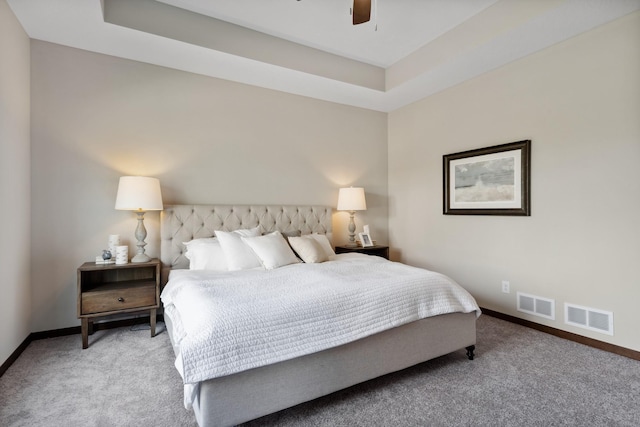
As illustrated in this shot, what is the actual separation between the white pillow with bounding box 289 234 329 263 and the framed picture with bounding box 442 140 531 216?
71.3 inches

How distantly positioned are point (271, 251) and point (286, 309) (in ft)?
4.05

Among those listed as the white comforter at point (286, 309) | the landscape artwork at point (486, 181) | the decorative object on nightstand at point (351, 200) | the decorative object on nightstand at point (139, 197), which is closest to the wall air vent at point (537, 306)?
the landscape artwork at point (486, 181)

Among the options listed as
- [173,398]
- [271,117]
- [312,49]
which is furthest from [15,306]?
[312,49]

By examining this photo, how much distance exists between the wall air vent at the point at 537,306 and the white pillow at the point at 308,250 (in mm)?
2052

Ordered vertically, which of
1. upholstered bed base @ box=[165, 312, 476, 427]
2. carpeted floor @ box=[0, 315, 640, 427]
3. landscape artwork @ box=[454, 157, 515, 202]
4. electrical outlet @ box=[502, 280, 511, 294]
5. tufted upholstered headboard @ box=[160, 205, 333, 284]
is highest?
landscape artwork @ box=[454, 157, 515, 202]

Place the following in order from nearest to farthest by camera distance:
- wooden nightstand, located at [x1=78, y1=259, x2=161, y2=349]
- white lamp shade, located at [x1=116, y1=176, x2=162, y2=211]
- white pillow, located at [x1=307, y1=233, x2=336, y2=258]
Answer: wooden nightstand, located at [x1=78, y1=259, x2=161, y2=349] < white lamp shade, located at [x1=116, y1=176, x2=162, y2=211] < white pillow, located at [x1=307, y1=233, x2=336, y2=258]

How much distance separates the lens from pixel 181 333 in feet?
5.40

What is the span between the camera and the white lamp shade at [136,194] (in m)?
2.75

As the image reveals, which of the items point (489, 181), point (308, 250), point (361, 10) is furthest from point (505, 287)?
point (361, 10)

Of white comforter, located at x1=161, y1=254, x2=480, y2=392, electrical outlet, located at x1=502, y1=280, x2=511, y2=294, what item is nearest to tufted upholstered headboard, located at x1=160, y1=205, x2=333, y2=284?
white comforter, located at x1=161, y1=254, x2=480, y2=392

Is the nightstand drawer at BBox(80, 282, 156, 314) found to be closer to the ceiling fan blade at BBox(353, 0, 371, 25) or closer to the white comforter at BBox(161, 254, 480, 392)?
the white comforter at BBox(161, 254, 480, 392)

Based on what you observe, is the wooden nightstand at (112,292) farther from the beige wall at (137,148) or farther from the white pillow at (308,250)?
the white pillow at (308,250)

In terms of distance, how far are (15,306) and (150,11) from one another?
268 cm

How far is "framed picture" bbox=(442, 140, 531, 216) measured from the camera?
3.08 meters
